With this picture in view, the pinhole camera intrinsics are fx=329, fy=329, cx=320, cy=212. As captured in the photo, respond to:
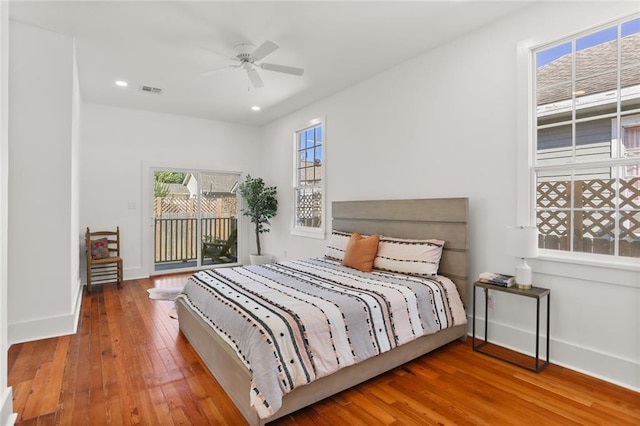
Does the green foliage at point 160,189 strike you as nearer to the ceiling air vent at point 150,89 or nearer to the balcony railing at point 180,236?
the balcony railing at point 180,236

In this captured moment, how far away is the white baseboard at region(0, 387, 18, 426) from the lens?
5.40 ft

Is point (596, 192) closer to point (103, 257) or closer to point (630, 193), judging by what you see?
point (630, 193)

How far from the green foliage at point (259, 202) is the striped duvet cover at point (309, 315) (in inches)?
114

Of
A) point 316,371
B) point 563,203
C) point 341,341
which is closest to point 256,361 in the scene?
point 316,371

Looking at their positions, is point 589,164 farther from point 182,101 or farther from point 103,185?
point 103,185

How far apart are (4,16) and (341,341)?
2578 millimetres

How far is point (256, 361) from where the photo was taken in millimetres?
1736

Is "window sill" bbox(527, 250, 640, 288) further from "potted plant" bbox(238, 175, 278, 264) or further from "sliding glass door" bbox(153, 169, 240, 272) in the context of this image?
"sliding glass door" bbox(153, 169, 240, 272)

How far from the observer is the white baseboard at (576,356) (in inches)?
86.8

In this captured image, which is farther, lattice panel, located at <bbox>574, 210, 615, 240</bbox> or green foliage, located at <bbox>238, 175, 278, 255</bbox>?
green foliage, located at <bbox>238, 175, 278, 255</bbox>

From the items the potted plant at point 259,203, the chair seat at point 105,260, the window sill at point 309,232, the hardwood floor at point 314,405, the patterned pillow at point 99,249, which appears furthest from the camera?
the potted plant at point 259,203

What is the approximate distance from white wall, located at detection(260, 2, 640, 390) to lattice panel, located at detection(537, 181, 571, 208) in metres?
0.19

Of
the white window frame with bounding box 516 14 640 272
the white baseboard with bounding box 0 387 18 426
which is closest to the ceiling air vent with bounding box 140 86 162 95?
the white baseboard with bounding box 0 387 18 426

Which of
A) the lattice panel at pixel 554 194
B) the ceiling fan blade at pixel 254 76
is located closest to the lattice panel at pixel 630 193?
the lattice panel at pixel 554 194
